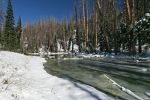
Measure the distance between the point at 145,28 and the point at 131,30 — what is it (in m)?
4.63

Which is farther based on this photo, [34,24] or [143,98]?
[34,24]

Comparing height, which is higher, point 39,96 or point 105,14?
point 105,14

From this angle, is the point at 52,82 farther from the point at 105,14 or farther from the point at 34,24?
the point at 34,24

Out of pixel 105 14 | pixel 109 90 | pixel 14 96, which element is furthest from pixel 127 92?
pixel 105 14

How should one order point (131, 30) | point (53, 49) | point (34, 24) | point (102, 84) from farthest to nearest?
point (34, 24), point (53, 49), point (131, 30), point (102, 84)

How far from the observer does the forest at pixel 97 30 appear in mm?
31531

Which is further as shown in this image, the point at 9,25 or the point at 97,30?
the point at 9,25

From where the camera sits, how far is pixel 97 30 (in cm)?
6247

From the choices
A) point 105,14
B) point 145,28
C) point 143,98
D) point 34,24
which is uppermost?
point 34,24

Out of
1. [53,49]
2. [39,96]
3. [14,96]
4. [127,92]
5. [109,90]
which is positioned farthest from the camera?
[53,49]

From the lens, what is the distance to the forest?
31.5 meters

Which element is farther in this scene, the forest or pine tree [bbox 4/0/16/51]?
pine tree [bbox 4/0/16/51]

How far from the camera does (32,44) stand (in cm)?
12231

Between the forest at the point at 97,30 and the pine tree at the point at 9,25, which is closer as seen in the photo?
the forest at the point at 97,30
